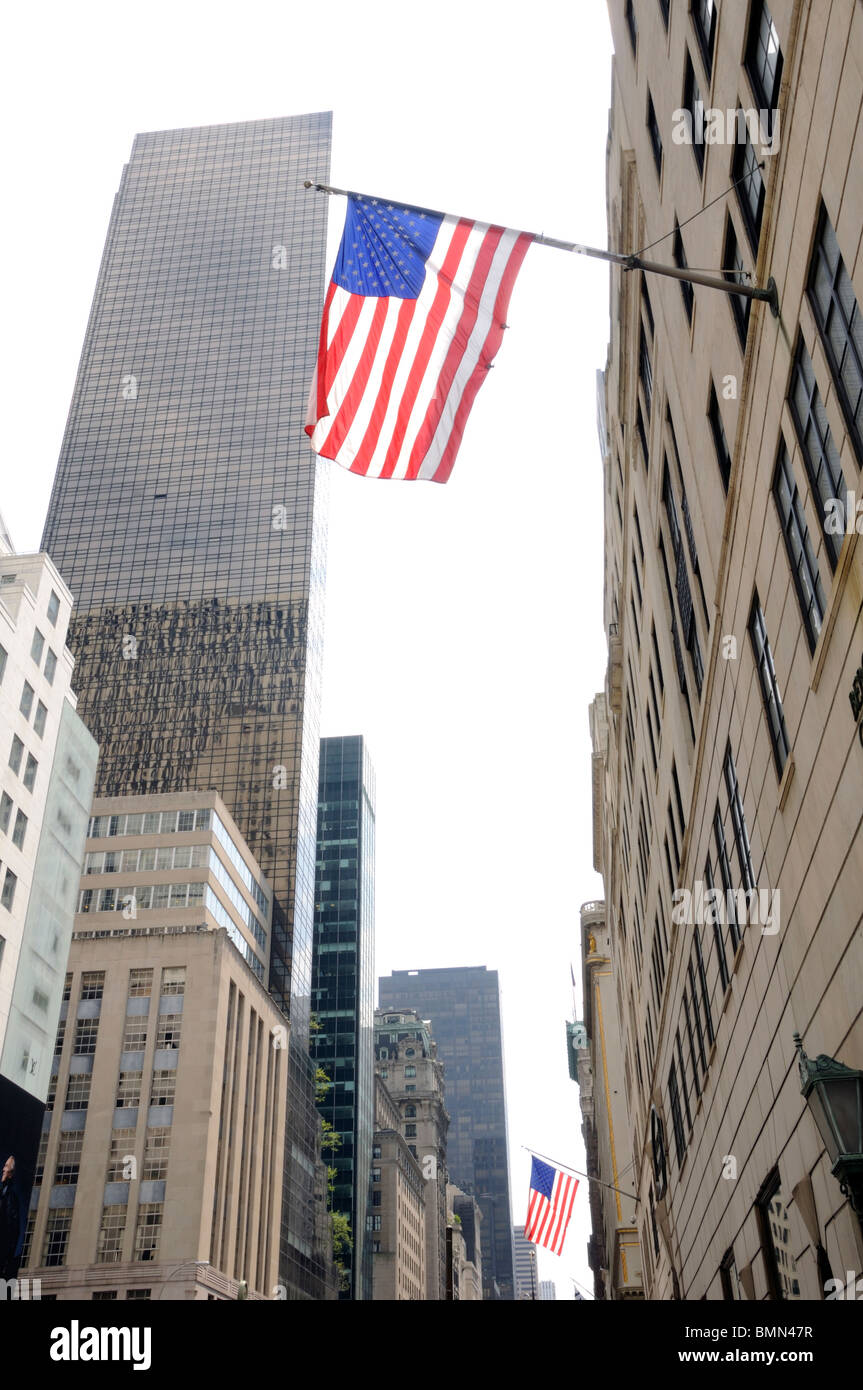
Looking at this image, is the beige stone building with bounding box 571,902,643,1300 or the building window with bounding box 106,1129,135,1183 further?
the building window with bounding box 106,1129,135,1183

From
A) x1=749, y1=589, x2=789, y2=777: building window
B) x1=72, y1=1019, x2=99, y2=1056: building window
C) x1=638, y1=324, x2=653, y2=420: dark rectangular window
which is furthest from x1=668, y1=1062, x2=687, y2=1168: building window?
x1=72, y1=1019, x2=99, y2=1056: building window

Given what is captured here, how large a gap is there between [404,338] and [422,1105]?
17110 cm

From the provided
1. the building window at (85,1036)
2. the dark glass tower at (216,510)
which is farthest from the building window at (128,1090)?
the dark glass tower at (216,510)

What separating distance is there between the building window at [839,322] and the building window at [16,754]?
4832cm

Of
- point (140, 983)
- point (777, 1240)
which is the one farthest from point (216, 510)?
point (777, 1240)

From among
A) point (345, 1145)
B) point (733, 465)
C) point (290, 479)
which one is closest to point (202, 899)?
point (345, 1145)

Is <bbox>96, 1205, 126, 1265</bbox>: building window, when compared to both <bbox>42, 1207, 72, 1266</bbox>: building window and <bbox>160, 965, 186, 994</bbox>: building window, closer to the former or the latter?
<bbox>42, 1207, 72, 1266</bbox>: building window

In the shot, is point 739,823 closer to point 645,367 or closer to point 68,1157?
point 645,367

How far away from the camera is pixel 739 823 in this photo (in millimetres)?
19125

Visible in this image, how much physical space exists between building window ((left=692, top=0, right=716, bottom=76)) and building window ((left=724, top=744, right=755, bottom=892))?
1107 centimetres

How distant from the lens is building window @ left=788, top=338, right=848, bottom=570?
12.7 metres

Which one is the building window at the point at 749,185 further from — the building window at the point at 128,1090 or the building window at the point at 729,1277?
the building window at the point at 128,1090

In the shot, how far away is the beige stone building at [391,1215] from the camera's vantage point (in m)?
133
